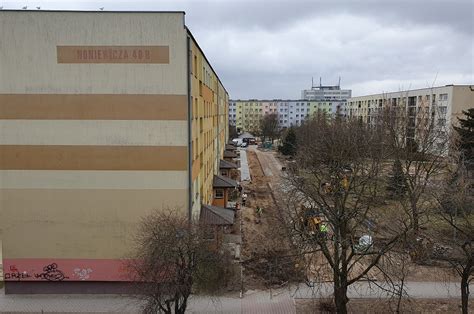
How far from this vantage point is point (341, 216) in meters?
13.0

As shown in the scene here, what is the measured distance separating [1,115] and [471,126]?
1292 inches

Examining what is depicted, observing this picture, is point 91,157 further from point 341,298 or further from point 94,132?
point 341,298

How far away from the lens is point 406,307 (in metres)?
14.4

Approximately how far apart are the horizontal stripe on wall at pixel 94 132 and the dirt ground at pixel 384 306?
25.3ft

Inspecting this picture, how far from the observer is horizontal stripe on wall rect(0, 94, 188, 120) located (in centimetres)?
1442

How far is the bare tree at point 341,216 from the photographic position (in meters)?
12.8

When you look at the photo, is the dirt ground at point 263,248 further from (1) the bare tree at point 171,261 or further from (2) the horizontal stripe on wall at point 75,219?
(2) the horizontal stripe on wall at point 75,219

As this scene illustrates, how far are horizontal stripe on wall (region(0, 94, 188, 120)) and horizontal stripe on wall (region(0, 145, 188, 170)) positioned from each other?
116 centimetres

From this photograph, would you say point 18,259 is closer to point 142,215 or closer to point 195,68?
point 142,215

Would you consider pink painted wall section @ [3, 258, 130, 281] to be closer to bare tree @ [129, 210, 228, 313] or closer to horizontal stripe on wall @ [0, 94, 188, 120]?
bare tree @ [129, 210, 228, 313]

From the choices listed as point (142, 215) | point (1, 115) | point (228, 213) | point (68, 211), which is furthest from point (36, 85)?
point (228, 213)

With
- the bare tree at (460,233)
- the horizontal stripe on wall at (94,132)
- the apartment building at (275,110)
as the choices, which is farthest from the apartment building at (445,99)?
the apartment building at (275,110)

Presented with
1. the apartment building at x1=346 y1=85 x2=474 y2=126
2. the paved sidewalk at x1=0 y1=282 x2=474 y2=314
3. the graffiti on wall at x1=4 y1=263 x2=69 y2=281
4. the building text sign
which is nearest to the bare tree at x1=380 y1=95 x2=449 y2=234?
the paved sidewalk at x1=0 y1=282 x2=474 y2=314

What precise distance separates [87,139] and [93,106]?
1262 millimetres
